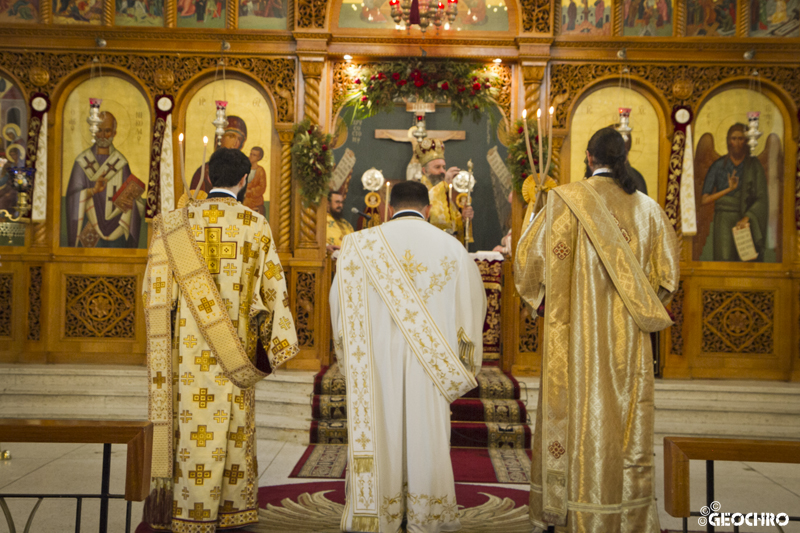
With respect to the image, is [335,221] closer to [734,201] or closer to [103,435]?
[734,201]

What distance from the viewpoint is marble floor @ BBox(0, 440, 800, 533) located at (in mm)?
4215

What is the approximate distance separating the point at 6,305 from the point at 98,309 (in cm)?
107

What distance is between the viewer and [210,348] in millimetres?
3867

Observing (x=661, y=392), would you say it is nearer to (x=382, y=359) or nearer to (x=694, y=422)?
(x=694, y=422)

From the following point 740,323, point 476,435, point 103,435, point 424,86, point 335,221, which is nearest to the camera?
point 103,435

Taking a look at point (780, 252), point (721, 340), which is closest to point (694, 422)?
point (721, 340)

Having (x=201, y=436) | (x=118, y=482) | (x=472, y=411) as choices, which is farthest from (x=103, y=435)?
(x=472, y=411)

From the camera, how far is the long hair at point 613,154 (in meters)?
3.75

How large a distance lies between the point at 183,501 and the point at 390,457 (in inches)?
46.3

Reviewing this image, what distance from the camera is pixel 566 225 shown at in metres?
3.76

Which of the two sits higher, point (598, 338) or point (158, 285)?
point (158, 285)

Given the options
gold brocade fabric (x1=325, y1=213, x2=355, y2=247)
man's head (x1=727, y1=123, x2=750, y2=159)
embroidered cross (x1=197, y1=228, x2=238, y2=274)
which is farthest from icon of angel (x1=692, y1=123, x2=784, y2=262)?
embroidered cross (x1=197, y1=228, x2=238, y2=274)

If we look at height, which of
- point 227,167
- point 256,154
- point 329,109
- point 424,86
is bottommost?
point 227,167

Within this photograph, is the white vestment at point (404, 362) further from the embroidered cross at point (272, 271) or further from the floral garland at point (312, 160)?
the floral garland at point (312, 160)
